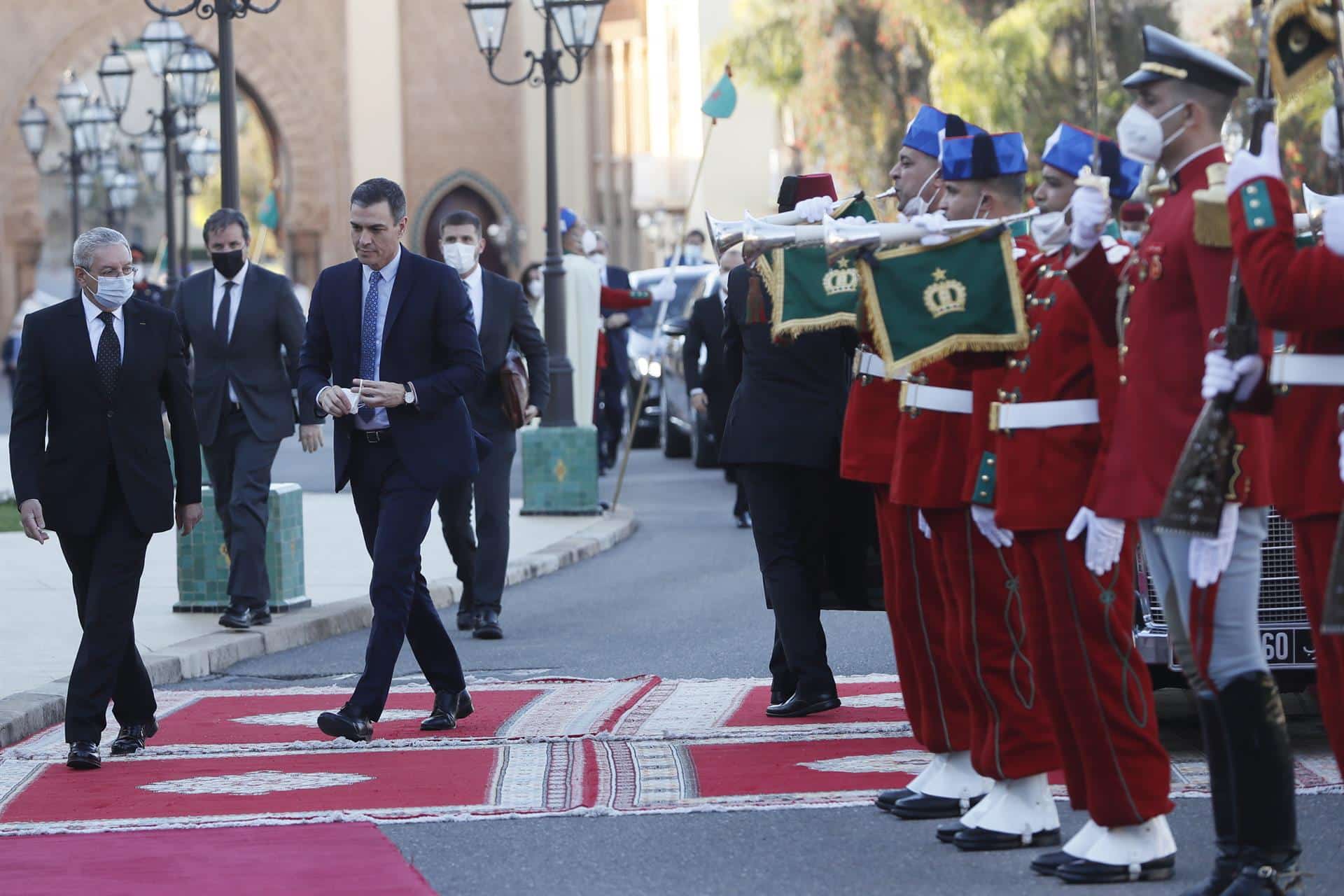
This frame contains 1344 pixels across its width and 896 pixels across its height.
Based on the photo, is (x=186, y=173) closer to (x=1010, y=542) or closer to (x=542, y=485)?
(x=542, y=485)

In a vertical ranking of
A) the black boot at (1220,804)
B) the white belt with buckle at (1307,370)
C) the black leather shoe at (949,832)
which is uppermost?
the white belt with buckle at (1307,370)

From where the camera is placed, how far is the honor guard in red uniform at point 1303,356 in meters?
5.14

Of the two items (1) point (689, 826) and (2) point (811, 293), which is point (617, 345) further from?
(1) point (689, 826)

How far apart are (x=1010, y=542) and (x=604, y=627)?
19.7ft

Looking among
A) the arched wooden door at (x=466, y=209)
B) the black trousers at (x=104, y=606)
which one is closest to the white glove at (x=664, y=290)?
the black trousers at (x=104, y=606)

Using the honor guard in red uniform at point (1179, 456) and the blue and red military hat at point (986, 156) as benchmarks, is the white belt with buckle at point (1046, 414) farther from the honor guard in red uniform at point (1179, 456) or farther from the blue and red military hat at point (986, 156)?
the blue and red military hat at point (986, 156)

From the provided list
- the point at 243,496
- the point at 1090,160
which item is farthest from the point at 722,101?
the point at 1090,160

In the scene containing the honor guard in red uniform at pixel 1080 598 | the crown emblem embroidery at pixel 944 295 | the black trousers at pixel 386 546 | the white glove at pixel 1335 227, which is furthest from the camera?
the black trousers at pixel 386 546

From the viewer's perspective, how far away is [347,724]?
8.38 meters

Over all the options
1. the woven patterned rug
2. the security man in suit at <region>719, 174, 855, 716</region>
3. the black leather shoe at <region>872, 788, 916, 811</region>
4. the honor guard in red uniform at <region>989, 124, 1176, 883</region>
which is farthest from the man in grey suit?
the honor guard in red uniform at <region>989, 124, 1176, 883</region>

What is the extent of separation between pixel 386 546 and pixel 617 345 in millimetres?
14999

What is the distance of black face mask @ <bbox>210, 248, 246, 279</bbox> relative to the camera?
11.5 metres

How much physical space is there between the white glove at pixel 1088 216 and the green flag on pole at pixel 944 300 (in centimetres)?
41

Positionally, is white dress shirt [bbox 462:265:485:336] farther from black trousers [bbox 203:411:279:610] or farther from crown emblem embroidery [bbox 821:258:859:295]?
crown emblem embroidery [bbox 821:258:859:295]
